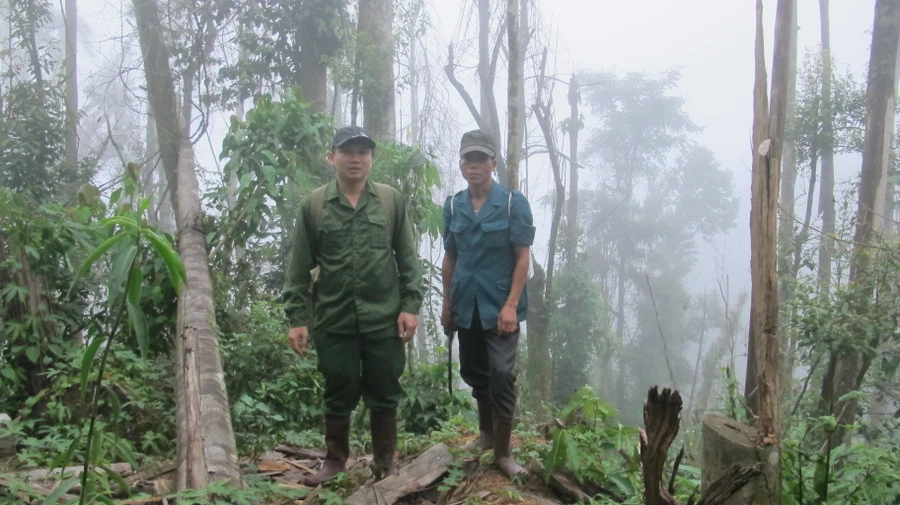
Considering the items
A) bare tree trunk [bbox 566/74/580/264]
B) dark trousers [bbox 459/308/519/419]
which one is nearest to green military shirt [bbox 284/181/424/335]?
dark trousers [bbox 459/308/519/419]

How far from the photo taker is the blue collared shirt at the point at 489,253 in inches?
151

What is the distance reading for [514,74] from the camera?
10.4 meters

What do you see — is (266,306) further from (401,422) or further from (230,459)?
(230,459)

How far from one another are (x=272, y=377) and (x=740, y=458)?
3966 millimetres

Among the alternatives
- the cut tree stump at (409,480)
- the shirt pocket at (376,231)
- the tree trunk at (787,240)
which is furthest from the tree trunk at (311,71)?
the cut tree stump at (409,480)

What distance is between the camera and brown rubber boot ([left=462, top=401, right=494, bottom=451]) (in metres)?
4.12

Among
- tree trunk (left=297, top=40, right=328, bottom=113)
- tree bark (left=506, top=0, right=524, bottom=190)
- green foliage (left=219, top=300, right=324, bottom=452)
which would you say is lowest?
green foliage (left=219, top=300, right=324, bottom=452)

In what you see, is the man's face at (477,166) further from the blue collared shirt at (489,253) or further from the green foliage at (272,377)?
the green foliage at (272,377)

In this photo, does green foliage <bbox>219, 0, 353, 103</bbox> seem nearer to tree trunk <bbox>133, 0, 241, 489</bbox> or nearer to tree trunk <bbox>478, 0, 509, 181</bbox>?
tree trunk <bbox>133, 0, 241, 489</bbox>

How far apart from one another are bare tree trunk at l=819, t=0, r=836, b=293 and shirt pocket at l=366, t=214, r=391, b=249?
32.8 feet

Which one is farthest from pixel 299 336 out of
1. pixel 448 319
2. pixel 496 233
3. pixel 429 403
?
pixel 429 403

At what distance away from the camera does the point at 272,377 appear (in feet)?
19.4

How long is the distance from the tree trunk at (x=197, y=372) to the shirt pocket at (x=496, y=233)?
165 centimetres

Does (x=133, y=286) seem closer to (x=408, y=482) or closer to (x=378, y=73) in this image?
(x=408, y=482)
